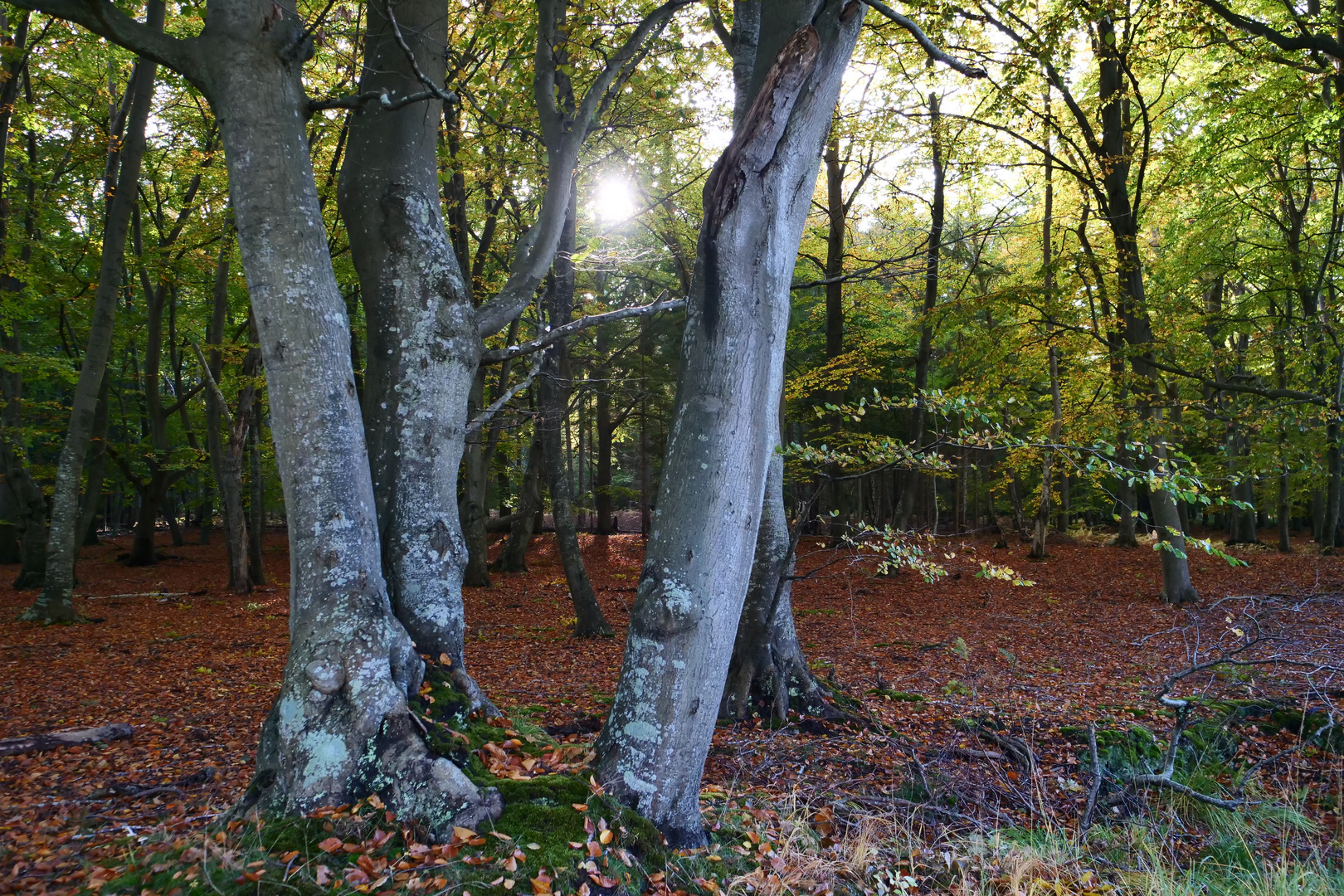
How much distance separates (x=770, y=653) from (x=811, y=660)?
255cm

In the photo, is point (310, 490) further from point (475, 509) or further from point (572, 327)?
point (475, 509)

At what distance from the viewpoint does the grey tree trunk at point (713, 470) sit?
297 centimetres

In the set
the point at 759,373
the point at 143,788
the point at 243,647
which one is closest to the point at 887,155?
the point at 759,373

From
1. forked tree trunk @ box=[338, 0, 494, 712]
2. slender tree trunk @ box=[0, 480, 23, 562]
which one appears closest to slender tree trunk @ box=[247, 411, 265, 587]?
slender tree trunk @ box=[0, 480, 23, 562]

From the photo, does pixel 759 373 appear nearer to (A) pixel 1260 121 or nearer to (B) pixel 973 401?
(B) pixel 973 401

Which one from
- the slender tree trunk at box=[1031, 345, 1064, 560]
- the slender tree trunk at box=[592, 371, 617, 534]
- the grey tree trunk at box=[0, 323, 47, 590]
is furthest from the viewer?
the slender tree trunk at box=[592, 371, 617, 534]

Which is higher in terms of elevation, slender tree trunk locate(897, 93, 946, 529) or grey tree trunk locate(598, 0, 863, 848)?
slender tree trunk locate(897, 93, 946, 529)

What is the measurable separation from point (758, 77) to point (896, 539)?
3.12 meters

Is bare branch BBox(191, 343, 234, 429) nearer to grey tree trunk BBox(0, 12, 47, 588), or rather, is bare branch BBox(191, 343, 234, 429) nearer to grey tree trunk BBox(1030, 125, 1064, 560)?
grey tree trunk BBox(0, 12, 47, 588)

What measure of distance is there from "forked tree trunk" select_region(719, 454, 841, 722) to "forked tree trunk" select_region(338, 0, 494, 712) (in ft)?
7.29

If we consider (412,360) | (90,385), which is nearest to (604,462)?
(90,385)

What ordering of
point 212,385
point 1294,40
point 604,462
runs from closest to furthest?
point 1294,40
point 212,385
point 604,462

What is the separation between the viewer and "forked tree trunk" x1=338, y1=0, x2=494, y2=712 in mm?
3969

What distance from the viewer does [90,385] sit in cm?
970
